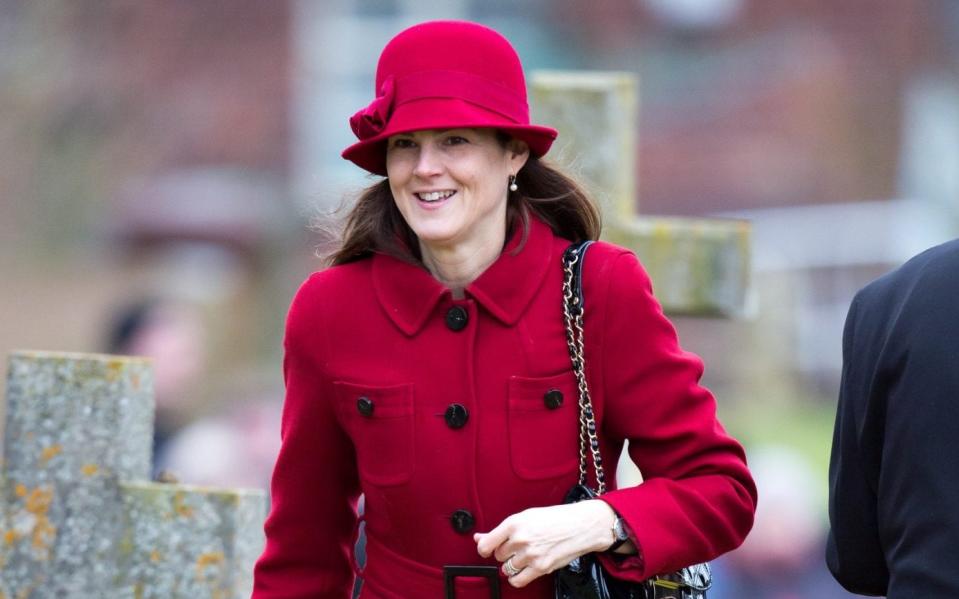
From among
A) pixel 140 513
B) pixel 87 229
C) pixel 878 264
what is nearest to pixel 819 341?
pixel 878 264

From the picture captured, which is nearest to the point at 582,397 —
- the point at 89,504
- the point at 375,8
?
the point at 89,504

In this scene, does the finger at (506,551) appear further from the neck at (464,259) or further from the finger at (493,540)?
the neck at (464,259)

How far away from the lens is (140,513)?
417cm

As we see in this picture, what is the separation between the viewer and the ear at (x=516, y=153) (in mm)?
3501

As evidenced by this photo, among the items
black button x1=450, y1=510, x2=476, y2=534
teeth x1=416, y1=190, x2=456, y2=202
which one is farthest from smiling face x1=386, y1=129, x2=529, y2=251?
black button x1=450, y1=510, x2=476, y2=534

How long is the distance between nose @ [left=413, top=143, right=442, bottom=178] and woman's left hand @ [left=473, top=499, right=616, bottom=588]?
65 cm

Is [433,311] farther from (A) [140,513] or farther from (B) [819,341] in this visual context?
(B) [819,341]

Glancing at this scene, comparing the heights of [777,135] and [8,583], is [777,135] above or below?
above

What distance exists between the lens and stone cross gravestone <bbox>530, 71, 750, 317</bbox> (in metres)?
4.74

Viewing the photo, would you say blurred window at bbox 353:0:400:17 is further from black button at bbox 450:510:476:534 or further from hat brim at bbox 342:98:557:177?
black button at bbox 450:510:476:534

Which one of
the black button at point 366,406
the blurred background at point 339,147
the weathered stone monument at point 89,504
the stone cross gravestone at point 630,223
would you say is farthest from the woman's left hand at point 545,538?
the blurred background at point 339,147

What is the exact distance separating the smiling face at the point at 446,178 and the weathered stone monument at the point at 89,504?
103 cm

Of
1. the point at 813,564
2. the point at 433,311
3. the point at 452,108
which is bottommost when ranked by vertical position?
the point at 813,564

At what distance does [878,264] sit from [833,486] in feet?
36.4
